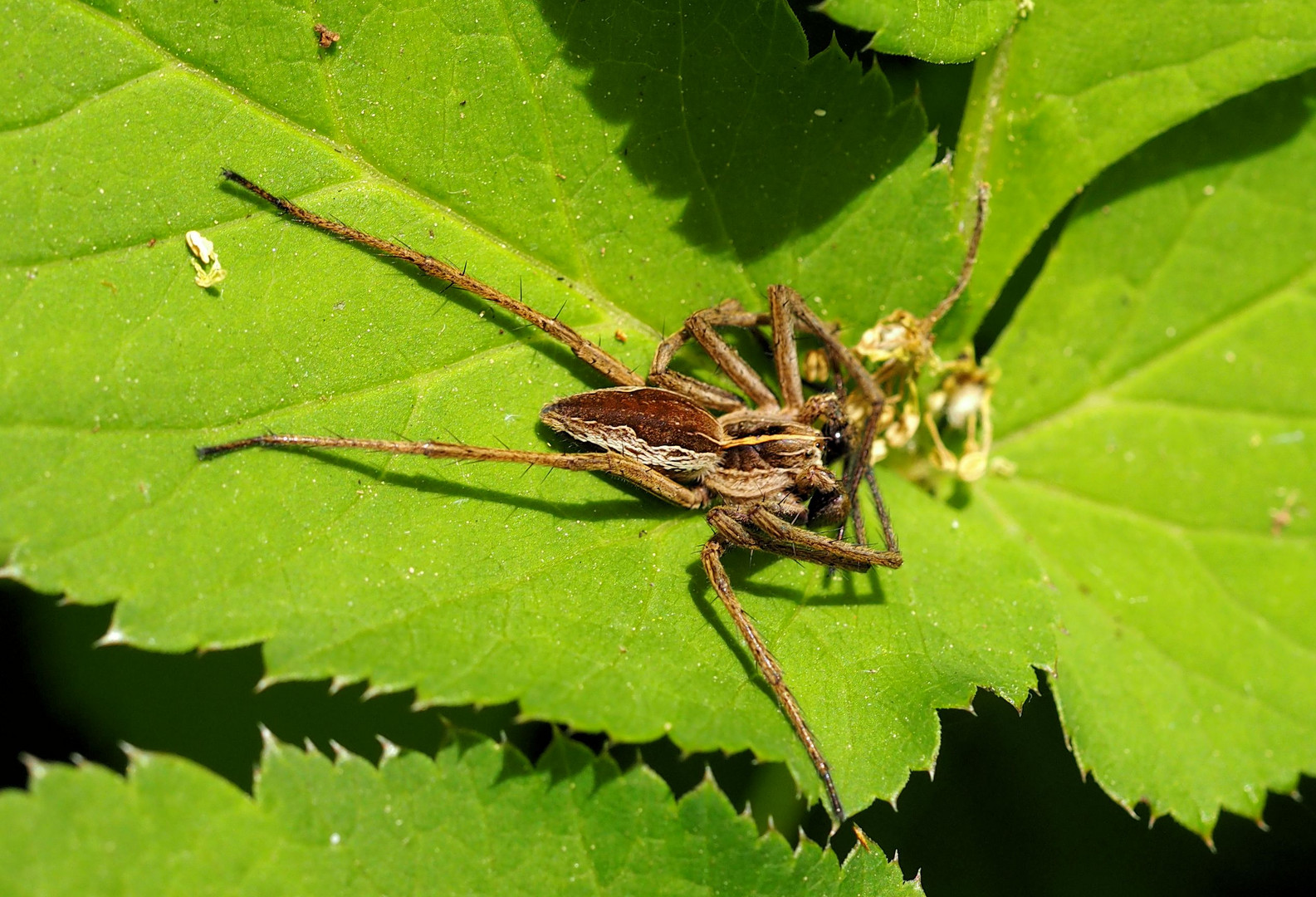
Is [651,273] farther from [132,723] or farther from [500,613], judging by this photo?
[132,723]

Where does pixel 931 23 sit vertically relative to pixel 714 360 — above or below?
above

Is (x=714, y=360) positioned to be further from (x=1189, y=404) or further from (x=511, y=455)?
(x=1189, y=404)

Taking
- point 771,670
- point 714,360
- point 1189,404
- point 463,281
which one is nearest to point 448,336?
point 463,281

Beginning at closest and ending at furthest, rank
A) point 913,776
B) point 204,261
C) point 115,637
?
1. point 115,637
2. point 204,261
3. point 913,776

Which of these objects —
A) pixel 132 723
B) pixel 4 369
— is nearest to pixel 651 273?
pixel 4 369

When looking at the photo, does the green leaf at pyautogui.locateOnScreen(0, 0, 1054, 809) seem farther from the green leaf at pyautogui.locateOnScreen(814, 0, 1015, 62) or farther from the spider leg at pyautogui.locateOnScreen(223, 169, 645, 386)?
the green leaf at pyautogui.locateOnScreen(814, 0, 1015, 62)

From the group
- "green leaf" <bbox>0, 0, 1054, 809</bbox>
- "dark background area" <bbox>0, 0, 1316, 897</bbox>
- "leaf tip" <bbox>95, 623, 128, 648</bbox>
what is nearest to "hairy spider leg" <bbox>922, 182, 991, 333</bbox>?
"green leaf" <bbox>0, 0, 1054, 809</bbox>

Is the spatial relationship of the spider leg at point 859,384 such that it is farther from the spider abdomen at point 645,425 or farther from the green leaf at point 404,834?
the green leaf at point 404,834

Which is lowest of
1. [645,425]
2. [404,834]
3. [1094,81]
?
[404,834]
